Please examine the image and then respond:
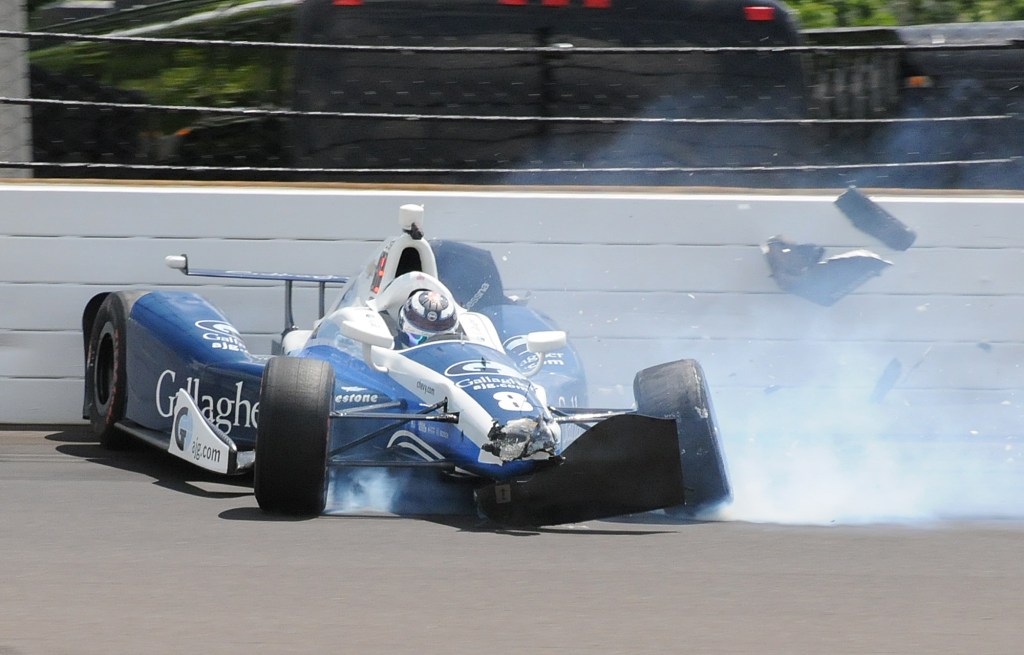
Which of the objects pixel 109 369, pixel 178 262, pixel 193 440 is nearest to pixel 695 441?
pixel 193 440

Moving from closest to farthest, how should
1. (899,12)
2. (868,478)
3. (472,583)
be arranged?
1. (472,583)
2. (868,478)
3. (899,12)

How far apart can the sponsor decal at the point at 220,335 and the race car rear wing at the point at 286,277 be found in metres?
0.33

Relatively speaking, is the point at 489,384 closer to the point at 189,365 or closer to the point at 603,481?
the point at 603,481

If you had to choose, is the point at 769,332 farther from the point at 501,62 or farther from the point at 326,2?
the point at 326,2

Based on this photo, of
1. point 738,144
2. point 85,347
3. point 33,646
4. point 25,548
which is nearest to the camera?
point 33,646

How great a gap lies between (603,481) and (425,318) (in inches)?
52.5

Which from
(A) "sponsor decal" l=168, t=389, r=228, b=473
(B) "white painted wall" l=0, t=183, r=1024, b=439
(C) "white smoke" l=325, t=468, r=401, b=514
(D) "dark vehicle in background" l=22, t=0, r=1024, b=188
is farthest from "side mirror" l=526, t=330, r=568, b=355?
(D) "dark vehicle in background" l=22, t=0, r=1024, b=188

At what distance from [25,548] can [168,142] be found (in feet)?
12.9

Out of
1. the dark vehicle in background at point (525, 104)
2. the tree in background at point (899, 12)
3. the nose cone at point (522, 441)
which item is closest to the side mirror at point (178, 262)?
the dark vehicle in background at point (525, 104)

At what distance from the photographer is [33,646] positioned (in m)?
3.93

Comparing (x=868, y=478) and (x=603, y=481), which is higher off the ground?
(x=603, y=481)

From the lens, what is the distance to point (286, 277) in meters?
7.55

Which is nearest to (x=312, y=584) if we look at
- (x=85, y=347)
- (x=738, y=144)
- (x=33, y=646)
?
(x=33, y=646)

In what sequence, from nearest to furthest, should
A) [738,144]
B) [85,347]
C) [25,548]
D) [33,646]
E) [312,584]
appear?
[33,646]
[312,584]
[25,548]
[85,347]
[738,144]
